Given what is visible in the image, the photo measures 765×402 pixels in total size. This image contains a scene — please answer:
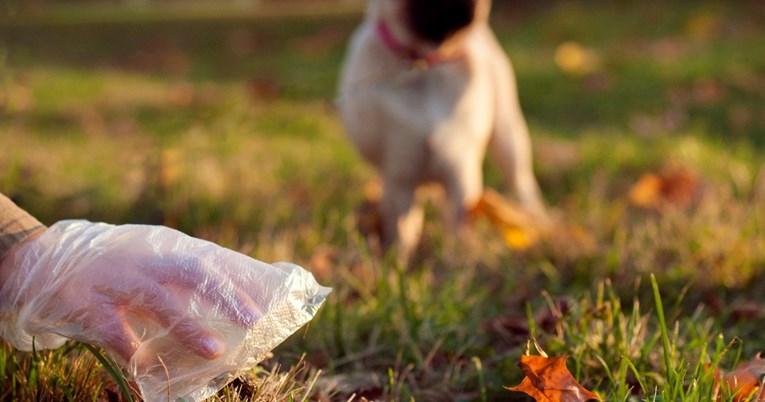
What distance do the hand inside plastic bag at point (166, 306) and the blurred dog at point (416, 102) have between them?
127 cm

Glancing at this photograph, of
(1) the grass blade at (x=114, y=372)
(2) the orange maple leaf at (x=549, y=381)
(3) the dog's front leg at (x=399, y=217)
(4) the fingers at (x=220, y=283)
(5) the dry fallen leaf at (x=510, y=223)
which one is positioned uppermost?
(4) the fingers at (x=220, y=283)

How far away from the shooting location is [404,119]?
2473mm

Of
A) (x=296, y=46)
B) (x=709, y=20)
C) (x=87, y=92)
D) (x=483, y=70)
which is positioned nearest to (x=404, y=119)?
(x=483, y=70)

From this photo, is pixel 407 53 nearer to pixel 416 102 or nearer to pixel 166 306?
pixel 416 102

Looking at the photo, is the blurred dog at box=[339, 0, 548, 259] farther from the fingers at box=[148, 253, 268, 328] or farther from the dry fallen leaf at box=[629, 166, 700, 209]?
the fingers at box=[148, 253, 268, 328]

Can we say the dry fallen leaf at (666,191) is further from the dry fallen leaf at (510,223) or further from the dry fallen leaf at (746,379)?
the dry fallen leaf at (746,379)

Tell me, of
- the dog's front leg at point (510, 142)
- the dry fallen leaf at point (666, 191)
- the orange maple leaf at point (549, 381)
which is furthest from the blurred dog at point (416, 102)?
the orange maple leaf at point (549, 381)

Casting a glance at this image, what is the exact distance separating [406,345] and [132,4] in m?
16.1

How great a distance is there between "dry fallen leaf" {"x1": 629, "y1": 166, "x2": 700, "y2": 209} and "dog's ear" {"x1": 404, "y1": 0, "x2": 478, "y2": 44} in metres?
1.21

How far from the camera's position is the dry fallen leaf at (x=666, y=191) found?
10.4 ft

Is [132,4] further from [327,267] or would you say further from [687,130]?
[327,267]

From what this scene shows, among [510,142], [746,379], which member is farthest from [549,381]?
[510,142]

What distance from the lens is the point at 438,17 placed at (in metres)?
2.34

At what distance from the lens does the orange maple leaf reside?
139 centimetres
